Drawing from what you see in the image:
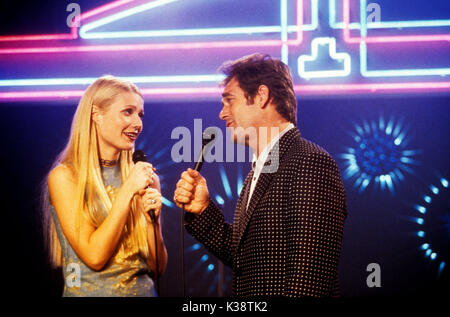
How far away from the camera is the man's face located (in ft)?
6.29

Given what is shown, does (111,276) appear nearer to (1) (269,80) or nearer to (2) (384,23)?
(1) (269,80)

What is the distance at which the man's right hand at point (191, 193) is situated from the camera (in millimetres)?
1841

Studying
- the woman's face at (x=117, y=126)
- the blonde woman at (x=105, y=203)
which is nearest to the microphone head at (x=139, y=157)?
the blonde woman at (x=105, y=203)

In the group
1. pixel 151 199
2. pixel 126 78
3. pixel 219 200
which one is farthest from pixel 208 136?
pixel 126 78

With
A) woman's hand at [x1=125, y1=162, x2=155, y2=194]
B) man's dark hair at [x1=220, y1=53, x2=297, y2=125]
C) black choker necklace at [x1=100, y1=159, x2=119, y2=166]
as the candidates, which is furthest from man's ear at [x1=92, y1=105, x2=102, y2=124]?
man's dark hair at [x1=220, y1=53, x2=297, y2=125]

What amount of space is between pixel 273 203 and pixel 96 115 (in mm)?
839

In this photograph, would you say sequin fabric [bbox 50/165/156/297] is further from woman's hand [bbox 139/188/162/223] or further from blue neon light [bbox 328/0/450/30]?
blue neon light [bbox 328/0/450/30]

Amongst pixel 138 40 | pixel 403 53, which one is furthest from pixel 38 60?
pixel 403 53

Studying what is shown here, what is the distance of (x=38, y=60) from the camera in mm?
3188

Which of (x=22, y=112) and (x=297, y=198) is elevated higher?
(x=22, y=112)

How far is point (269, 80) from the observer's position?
194 centimetres

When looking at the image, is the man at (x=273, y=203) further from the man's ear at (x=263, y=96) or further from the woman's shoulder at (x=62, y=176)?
the woman's shoulder at (x=62, y=176)
